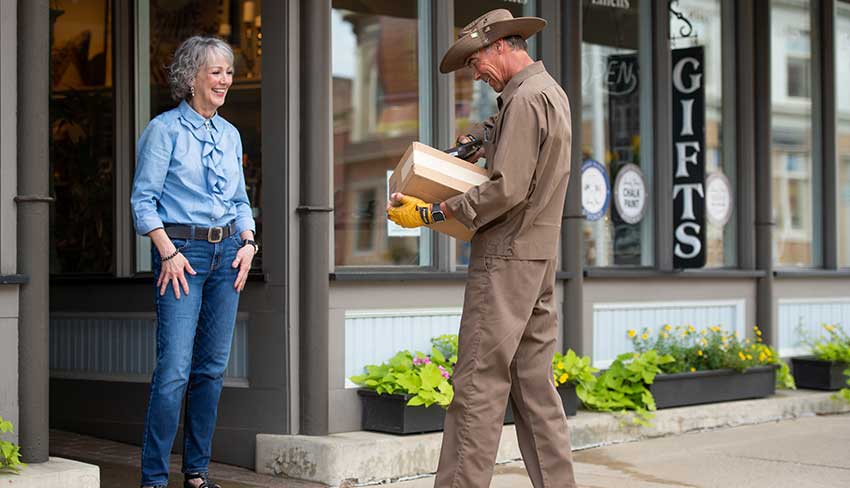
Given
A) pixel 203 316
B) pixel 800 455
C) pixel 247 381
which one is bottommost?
pixel 800 455

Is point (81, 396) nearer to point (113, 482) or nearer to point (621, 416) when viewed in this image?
point (113, 482)

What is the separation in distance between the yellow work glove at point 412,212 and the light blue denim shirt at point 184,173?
86 centimetres

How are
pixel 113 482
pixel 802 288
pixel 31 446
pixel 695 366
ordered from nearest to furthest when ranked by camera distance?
pixel 31 446 → pixel 113 482 → pixel 695 366 → pixel 802 288

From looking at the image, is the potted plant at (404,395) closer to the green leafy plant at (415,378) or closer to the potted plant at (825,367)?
the green leafy plant at (415,378)

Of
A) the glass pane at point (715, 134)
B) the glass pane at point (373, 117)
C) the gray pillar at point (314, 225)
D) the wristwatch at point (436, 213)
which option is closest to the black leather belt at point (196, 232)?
the wristwatch at point (436, 213)

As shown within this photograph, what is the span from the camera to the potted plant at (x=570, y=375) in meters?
7.21

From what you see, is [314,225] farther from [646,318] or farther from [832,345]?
[832,345]

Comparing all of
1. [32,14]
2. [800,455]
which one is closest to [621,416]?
[800,455]

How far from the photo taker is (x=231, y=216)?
5.30m

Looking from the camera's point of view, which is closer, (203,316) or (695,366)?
(203,316)

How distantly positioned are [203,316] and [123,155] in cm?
222

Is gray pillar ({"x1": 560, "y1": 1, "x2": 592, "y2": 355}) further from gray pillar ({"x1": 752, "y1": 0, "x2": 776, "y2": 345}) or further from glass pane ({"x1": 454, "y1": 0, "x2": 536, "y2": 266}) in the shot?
gray pillar ({"x1": 752, "y1": 0, "x2": 776, "y2": 345})

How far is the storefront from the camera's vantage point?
6.34 metres

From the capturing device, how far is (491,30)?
4.79 m
